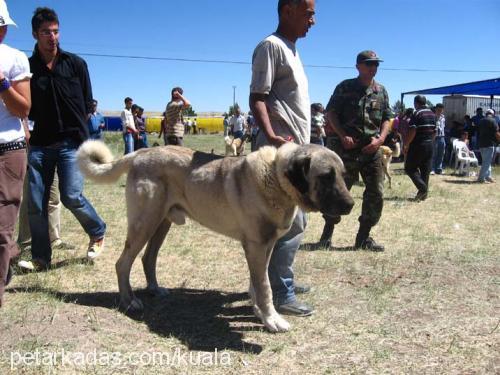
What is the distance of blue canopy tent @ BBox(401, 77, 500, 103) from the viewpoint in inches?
765

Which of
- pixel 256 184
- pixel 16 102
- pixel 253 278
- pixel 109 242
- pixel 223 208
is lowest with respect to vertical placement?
pixel 109 242

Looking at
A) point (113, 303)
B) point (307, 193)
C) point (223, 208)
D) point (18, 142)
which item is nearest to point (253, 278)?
point (223, 208)

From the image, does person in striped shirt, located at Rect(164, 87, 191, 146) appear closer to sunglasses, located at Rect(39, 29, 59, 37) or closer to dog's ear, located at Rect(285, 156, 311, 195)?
sunglasses, located at Rect(39, 29, 59, 37)

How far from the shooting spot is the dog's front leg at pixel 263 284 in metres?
3.65

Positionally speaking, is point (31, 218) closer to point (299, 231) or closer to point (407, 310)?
point (299, 231)

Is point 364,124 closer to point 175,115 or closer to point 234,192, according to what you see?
point 234,192

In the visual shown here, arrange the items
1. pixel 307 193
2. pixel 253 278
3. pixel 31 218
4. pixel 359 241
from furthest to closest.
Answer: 1. pixel 359 241
2. pixel 31 218
3. pixel 253 278
4. pixel 307 193

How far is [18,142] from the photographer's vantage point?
380 cm

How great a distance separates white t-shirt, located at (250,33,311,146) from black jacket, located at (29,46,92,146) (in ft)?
6.83

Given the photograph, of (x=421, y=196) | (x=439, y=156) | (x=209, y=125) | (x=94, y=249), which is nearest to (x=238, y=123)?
(x=439, y=156)

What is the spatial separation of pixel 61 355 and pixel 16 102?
188 cm

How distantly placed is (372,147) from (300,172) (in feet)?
8.88

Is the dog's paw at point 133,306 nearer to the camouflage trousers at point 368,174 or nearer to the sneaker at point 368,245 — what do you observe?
the camouflage trousers at point 368,174

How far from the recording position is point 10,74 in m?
3.58
